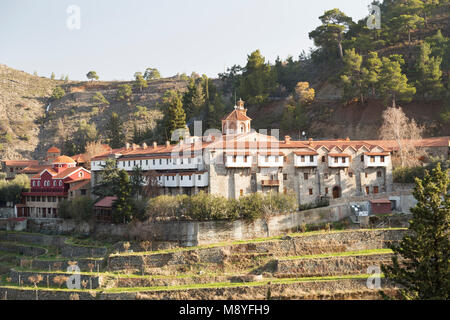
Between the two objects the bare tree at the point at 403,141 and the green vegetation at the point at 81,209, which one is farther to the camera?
the bare tree at the point at 403,141

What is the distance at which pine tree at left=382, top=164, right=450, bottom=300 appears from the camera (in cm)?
2103

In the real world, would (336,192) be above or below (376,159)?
below

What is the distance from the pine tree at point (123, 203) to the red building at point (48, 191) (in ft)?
45.6

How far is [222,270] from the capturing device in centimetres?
3475

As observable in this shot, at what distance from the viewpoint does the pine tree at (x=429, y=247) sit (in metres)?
21.0

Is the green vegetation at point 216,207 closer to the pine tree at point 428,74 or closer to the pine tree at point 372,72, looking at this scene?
the pine tree at point 372,72

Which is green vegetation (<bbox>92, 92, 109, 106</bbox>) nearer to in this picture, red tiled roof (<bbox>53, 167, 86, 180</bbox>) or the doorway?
red tiled roof (<bbox>53, 167, 86, 180</bbox>)

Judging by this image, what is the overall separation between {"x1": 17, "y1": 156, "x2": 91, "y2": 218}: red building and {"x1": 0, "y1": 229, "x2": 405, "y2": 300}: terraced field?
13.4 m

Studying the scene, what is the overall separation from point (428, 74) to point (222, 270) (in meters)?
37.5

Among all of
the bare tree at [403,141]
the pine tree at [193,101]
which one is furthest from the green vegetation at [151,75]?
the bare tree at [403,141]

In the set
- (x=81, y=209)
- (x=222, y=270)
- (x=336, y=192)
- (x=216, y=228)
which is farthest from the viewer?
(x=81, y=209)

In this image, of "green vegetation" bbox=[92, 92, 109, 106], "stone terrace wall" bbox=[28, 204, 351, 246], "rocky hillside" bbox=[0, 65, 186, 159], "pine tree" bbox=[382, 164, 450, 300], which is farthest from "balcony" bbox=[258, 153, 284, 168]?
"green vegetation" bbox=[92, 92, 109, 106]

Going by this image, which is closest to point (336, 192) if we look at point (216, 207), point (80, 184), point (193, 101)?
point (216, 207)

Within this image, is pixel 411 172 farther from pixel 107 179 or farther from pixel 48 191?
pixel 48 191
